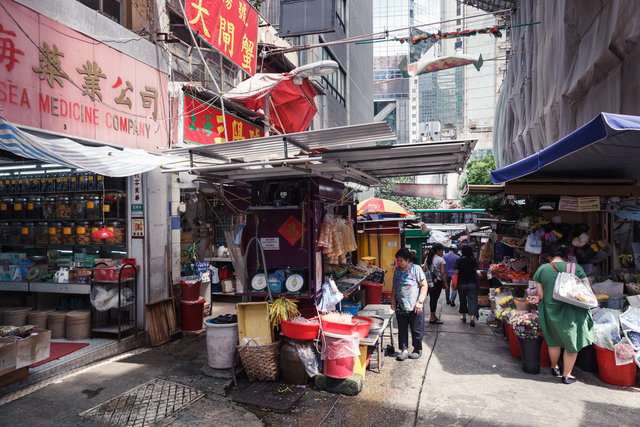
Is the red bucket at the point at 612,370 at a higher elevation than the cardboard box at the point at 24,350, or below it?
below

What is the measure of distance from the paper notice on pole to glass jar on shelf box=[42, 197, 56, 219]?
189 inches

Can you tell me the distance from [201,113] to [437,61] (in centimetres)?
695

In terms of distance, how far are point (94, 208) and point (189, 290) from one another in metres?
2.47

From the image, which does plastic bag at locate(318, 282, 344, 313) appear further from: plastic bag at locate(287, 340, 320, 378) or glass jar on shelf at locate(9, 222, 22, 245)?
glass jar on shelf at locate(9, 222, 22, 245)

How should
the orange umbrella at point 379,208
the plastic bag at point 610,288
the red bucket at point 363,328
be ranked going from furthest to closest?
the orange umbrella at point 379,208, the plastic bag at point 610,288, the red bucket at point 363,328

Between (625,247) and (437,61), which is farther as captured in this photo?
(437,61)

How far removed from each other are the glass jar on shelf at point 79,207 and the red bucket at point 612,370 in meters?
9.23

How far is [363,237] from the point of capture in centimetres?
1187

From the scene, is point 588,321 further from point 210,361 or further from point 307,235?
point 210,361

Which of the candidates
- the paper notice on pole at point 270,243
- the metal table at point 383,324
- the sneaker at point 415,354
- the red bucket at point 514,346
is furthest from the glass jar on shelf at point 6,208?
the red bucket at point 514,346

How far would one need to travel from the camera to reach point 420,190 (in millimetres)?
17906

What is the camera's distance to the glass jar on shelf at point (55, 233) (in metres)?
7.95

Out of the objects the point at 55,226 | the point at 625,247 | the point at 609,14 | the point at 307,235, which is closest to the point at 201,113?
the point at 55,226

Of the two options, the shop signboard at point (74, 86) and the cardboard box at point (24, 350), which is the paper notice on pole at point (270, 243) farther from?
the cardboard box at point (24, 350)
